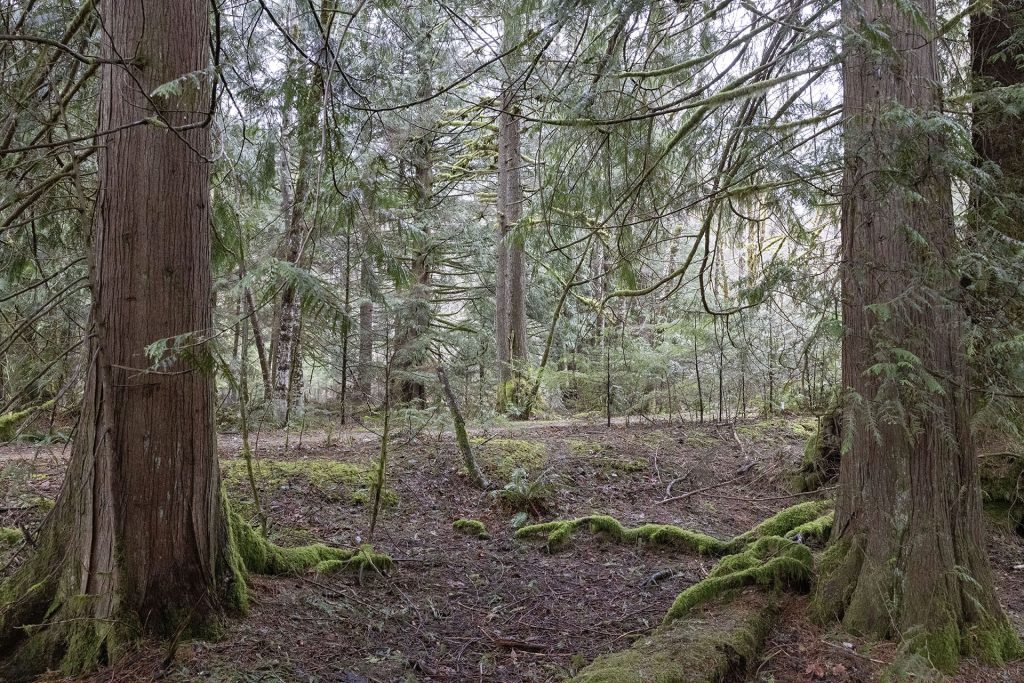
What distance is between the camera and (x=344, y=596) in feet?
14.9

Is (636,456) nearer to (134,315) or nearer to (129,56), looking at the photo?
(134,315)

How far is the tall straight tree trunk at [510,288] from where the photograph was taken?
1159 cm

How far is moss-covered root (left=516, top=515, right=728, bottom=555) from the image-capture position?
5891mm

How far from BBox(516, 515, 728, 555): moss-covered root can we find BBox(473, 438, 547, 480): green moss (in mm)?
1086

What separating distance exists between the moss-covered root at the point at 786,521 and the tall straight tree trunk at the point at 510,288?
600cm

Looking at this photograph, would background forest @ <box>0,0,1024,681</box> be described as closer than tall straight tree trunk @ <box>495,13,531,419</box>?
Yes

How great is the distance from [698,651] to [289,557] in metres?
3.05

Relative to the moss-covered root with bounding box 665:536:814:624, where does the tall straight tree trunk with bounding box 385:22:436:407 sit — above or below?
above

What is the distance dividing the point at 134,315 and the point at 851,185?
4134 mm

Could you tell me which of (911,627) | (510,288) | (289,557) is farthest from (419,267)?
(911,627)

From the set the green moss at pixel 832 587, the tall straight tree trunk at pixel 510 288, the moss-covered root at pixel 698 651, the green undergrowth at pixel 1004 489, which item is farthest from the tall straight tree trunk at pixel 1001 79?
the tall straight tree trunk at pixel 510 288

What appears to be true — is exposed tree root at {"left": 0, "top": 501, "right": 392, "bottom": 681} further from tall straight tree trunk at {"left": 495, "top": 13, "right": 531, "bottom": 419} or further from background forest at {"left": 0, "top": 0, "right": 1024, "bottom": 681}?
tall straight tree trunk at {"left": 495, "top": 13, "right": 531, "bottom": 419}

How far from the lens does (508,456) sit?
312 inches

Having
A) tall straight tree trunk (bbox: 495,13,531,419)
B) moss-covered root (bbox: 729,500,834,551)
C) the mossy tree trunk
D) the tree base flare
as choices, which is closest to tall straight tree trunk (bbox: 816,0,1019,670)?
the tree base flare
